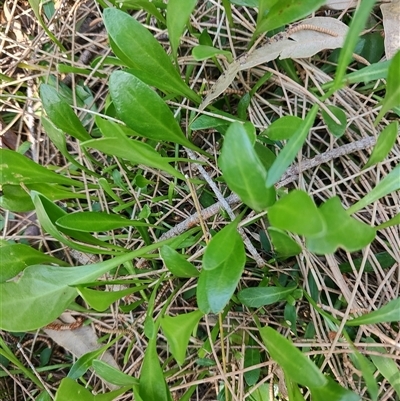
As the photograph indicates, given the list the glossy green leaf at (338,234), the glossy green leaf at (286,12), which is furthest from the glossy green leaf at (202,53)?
the glossy green leaf at (338,234)

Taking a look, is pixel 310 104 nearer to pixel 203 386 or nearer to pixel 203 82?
pixel 203 82

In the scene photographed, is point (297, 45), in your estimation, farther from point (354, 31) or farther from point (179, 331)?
point (179, 331)

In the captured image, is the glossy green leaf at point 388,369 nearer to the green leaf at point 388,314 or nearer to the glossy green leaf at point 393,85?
the green leaf at point 388,314

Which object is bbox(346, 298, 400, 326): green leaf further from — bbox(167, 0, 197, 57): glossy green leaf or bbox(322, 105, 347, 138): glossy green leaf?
A: bbox(167, 0, 197, 57): glossy green leaf

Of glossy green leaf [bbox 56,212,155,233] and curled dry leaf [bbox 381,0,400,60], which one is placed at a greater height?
curled dry leaf [bbox 381,0,400,60]

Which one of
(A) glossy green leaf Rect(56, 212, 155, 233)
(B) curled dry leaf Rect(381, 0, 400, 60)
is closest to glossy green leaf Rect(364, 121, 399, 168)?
(B) curled dry leaf Rect(381, 0, 400, 60)

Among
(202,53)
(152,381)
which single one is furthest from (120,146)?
(152,381)

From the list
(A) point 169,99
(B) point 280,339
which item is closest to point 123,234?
(A) point 169,99
